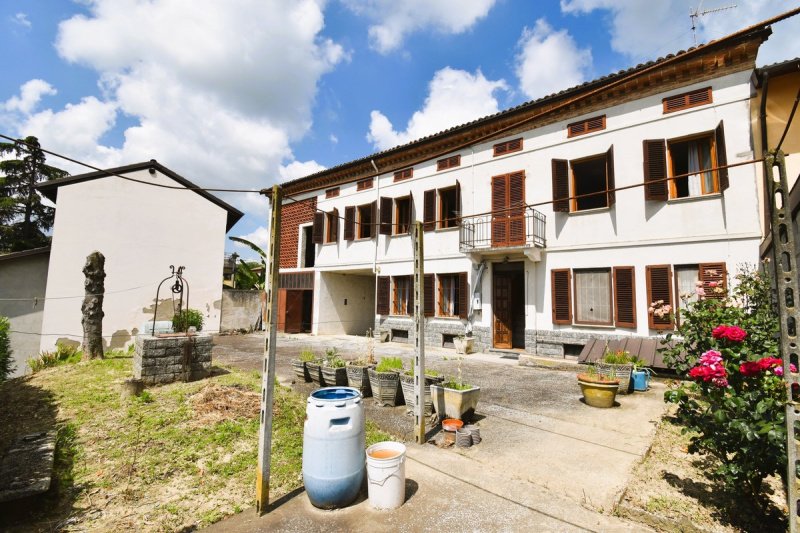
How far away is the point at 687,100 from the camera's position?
983cm

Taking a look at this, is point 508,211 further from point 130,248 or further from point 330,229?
point 130,248

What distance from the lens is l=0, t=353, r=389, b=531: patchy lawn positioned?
11.3 ft

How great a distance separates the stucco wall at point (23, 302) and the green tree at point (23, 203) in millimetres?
11502

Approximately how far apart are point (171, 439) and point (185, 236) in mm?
14468

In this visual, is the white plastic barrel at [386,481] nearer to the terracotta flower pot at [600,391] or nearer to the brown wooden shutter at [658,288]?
the terracotta flower pot at [600,391]

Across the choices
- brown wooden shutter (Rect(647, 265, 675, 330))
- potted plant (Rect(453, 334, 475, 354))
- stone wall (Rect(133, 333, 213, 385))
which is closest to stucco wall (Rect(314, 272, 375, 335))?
potted plant (Rect(453, 334, 475, 354))

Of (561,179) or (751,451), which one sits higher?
(561,179)

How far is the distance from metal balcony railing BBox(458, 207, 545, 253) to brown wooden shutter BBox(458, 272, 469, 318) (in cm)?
119

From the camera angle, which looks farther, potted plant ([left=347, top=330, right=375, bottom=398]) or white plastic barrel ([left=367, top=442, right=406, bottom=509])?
potted plant ([left=347, top=330, right=375, bottom=398])

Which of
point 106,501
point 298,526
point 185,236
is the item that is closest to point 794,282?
point 298,526

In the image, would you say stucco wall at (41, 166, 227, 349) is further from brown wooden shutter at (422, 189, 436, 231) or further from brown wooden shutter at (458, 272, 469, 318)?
brown wooden shutter at (458, 272, 469, 318)

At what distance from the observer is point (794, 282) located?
2.87 m

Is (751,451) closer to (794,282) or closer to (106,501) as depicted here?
(794,282)

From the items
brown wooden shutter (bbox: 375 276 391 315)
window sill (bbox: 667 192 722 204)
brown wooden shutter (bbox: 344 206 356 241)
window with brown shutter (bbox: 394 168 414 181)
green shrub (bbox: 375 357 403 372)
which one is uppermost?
window with brown shutter (bbox: 394 168 414 181)
